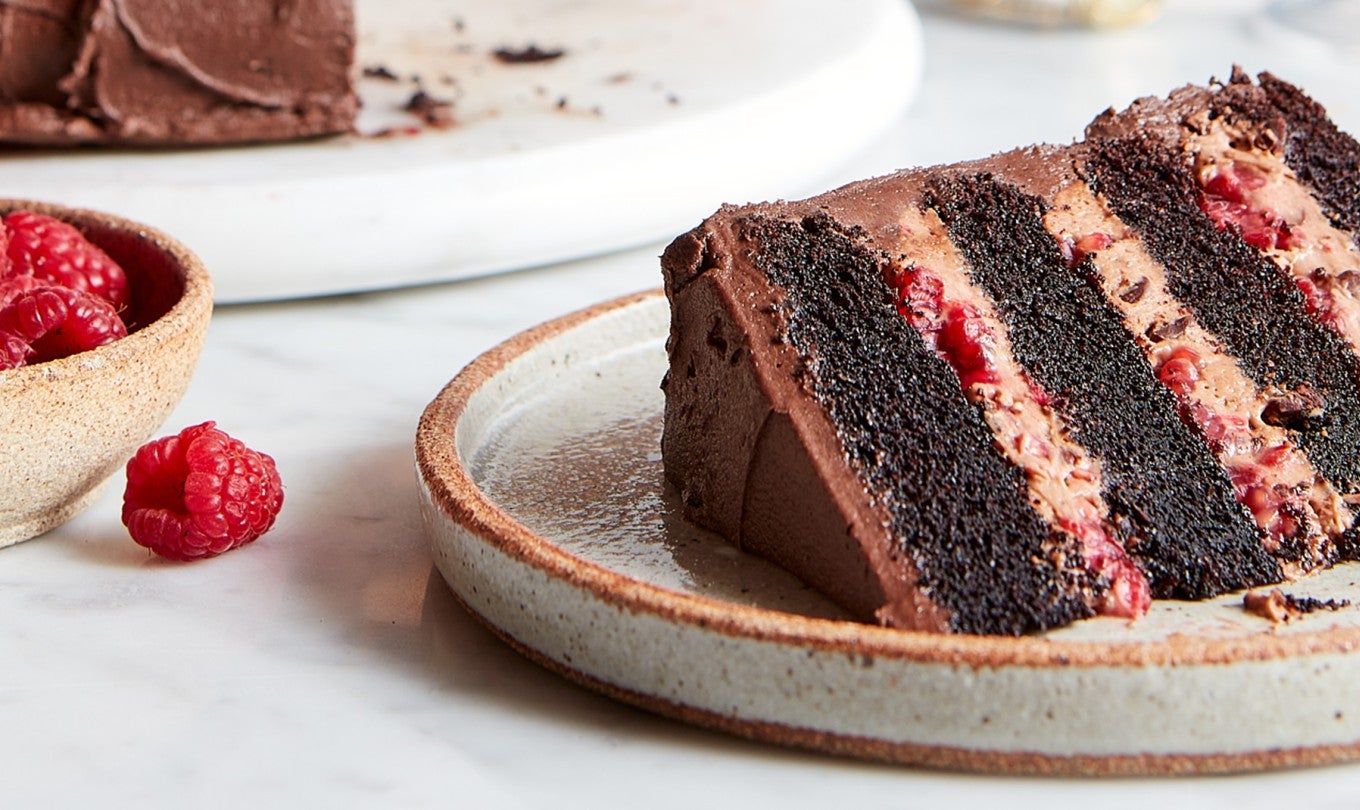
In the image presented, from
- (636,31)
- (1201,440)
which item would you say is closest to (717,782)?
(1201,440)

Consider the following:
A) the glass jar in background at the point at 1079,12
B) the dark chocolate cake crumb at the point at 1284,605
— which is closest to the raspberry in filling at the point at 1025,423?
the dark chocolate cake crumb at the point at 1284,605

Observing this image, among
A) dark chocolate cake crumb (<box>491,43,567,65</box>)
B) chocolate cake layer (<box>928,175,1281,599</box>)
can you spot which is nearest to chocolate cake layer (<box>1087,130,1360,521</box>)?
chocolate cake layer (<box>928,175,1281,599</box>)

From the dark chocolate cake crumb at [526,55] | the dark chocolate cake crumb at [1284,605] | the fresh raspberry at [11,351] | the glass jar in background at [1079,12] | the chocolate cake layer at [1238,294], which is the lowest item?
the glass jar in background at [1079,12]

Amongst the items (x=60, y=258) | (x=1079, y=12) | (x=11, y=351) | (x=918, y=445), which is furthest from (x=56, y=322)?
(x=1079, y=12)


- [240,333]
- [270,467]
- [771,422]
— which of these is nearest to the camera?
[771,422]

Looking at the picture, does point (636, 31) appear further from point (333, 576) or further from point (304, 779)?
point (304, 779)

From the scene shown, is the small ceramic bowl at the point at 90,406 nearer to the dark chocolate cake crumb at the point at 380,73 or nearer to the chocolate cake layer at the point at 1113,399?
the chocolate cake layer at the point at 1113,399
